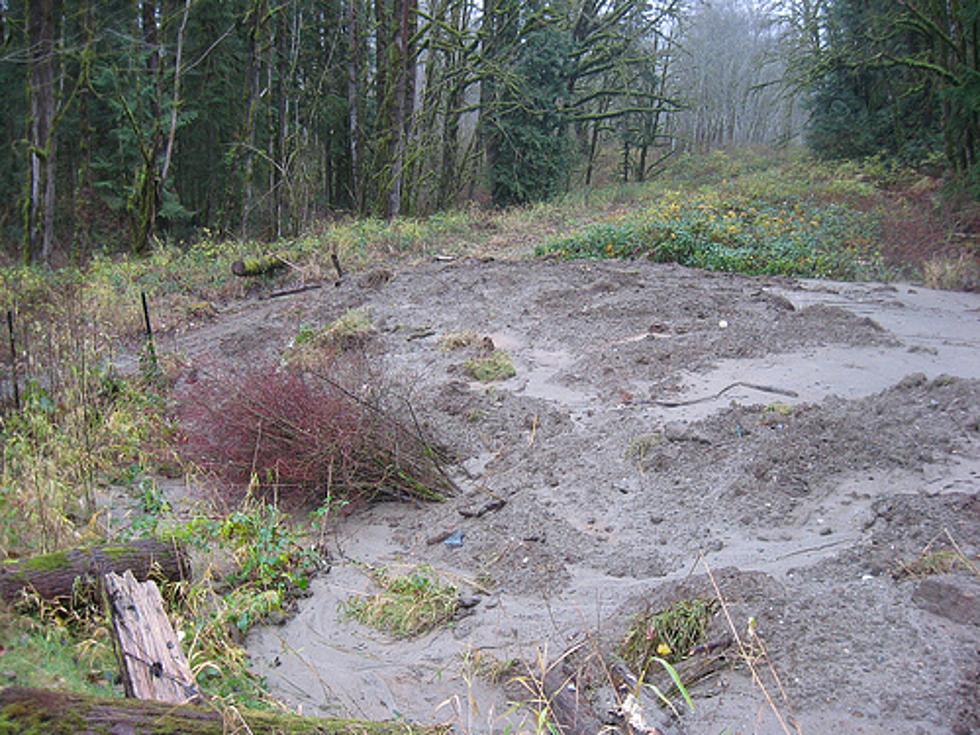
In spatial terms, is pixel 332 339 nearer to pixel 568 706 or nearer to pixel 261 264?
pixel 261 264

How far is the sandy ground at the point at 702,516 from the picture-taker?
9.54ft

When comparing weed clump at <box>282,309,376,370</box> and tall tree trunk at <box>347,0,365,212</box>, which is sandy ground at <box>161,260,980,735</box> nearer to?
weed clump at <box>282,309,376,370</box>

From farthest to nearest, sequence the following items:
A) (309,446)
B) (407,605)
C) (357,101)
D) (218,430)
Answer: (357,101)
(218,430)
(309,446)
(407,605)

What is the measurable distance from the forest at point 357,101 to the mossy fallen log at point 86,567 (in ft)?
44.0

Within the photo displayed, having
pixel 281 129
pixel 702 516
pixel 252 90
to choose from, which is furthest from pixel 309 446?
pixel 281 129

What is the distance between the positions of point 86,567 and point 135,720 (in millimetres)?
1625

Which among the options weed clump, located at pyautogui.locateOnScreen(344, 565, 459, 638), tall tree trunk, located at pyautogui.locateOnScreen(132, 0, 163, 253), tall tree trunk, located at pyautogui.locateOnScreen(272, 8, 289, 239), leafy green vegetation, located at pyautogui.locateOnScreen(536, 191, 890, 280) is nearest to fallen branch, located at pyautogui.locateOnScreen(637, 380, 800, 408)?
weed clump, located at pyautogui.locateOnScreen(344, 565, 459, 638)

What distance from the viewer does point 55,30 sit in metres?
17.6

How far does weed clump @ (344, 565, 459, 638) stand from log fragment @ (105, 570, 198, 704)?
1.15 metres

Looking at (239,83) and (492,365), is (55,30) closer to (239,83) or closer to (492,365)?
(239,83)

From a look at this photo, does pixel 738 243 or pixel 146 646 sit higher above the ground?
pixel 738 243

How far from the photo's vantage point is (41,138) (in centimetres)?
1678

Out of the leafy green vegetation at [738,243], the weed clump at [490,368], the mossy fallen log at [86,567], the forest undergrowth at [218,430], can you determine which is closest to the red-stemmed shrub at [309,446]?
the forest undergrowth at [218,430]

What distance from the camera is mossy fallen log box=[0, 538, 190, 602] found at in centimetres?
332
